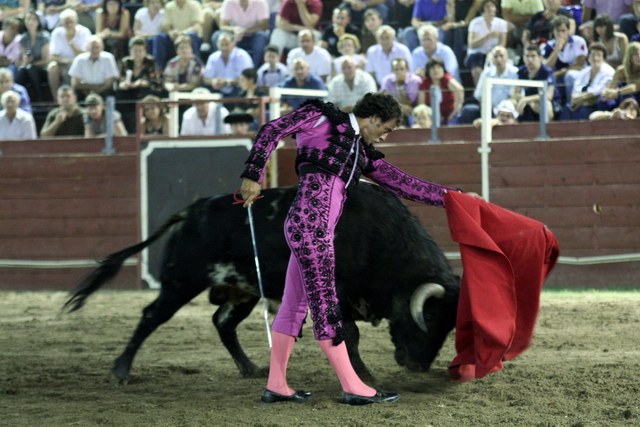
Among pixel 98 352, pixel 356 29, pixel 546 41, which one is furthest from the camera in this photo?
pixel 356 29

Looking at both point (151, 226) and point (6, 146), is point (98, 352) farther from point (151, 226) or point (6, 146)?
point (6, 146)

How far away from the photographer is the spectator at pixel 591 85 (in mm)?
7824

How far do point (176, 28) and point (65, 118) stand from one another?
2.04 m

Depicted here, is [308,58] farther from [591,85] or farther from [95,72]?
[591,85]

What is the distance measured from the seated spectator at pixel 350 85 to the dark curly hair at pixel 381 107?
16.8ft

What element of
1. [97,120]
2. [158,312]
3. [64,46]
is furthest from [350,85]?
[158,312]

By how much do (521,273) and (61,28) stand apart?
852 centimetres

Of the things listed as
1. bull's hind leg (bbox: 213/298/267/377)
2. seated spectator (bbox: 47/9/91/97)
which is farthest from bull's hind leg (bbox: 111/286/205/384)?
seated spectator (bbox: 47/9/91/97)

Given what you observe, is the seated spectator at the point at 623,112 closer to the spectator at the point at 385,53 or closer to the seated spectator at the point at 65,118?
the spectator at the point at 385,53

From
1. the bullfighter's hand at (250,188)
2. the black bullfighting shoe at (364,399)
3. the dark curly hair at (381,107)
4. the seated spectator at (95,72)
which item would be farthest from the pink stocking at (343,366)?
the seated spectator at (95,72)

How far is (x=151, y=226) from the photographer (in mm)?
8984

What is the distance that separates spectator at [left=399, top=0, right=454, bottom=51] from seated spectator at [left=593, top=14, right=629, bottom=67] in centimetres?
181

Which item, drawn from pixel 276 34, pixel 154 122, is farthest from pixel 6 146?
pixel 276 34

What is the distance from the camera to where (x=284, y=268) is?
14.2 feet
